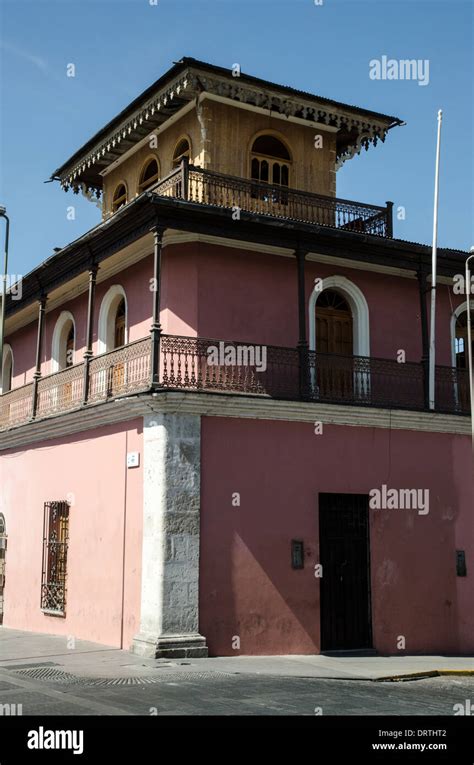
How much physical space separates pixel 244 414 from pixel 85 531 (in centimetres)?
411

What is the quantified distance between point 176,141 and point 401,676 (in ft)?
38.5

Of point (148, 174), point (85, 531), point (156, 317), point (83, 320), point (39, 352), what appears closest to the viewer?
point (156, 317)

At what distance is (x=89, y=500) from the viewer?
1667 centimetres

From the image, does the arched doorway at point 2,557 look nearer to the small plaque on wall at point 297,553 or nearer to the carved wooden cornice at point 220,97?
the small plaque on wall at point 297,553

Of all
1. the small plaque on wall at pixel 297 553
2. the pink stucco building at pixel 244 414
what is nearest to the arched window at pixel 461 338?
the pink stucco building at pixel 244 414

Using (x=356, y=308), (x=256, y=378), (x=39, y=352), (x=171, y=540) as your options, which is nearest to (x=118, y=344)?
(x=39, y=352)

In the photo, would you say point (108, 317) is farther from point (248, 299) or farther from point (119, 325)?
point (248, 299)

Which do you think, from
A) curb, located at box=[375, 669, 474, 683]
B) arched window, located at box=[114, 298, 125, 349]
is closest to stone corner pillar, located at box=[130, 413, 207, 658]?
curb, located at box=[375, 669, 474, 683]

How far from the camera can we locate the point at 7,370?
23.7 metres

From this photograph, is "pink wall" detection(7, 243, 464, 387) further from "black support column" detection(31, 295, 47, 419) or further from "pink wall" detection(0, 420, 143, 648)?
"pink wall" detection(0, 420, 143, 648)

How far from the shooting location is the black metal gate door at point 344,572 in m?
15.4

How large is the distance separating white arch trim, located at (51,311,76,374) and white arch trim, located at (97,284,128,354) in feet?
6.93

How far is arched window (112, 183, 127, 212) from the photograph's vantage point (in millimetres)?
20814

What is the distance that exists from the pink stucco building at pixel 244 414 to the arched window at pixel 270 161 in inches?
1.9
